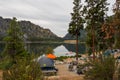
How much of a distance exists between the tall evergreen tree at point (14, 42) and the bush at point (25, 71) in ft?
101

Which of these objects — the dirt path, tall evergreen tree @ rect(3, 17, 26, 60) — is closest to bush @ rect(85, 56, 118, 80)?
the dirt path

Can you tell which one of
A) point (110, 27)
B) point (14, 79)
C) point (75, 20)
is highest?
point (75, 20)

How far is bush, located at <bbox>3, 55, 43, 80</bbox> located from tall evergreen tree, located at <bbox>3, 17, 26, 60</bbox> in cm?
3083

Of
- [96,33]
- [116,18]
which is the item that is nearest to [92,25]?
[96,33]

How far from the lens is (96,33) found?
46.7m

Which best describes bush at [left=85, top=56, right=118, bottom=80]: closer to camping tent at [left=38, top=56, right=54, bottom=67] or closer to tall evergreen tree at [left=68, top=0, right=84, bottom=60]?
camping tent at [left=38, top=56, right=54, bottom=67]

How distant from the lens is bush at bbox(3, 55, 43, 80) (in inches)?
474

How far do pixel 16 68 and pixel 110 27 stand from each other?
180 inches

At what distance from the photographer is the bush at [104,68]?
16.4 m

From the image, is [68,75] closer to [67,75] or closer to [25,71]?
[67,75]

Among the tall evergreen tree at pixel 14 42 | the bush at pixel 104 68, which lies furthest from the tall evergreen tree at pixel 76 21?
the bush at pixel 104 68

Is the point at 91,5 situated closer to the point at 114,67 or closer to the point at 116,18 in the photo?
the point at 114,67

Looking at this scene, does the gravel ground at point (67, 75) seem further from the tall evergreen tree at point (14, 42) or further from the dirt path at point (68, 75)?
the tall evergreen tree at point (14, 42)

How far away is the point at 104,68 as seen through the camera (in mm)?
16484
